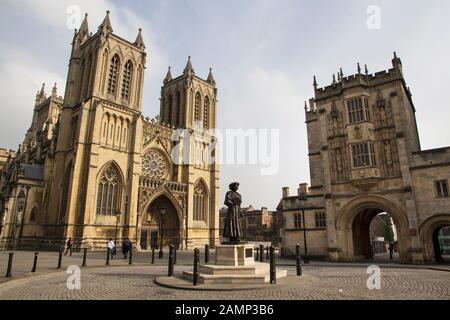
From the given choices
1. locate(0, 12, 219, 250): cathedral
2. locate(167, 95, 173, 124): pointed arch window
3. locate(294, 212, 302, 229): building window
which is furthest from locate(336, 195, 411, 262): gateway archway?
locate(167, 95, 173, 124): pointed arch window

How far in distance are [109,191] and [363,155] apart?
2673cm

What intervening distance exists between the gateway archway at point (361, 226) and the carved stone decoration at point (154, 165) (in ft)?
86.2

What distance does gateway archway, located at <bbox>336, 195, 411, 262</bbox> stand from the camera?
20.5m

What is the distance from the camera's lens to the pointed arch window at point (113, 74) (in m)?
38.0

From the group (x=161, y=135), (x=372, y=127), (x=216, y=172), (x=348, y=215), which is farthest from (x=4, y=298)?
(x=216, y=172)

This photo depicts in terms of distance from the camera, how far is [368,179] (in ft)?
71.3

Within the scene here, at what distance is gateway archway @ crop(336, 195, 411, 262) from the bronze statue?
42.1 feet

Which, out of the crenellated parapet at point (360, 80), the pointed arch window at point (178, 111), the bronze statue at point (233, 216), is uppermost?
the pointed arch window at point (178, 111)

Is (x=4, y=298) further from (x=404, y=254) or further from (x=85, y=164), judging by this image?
(x=85, y=164)

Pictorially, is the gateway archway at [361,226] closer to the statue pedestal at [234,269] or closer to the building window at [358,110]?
the building window at [358,110]

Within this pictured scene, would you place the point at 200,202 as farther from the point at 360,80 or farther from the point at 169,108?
the point at 360,80

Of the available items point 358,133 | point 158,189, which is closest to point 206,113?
point 158,189

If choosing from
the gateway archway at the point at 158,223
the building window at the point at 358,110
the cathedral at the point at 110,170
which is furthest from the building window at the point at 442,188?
the gateway archway at the point at 158,223

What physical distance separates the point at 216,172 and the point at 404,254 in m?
30.7
